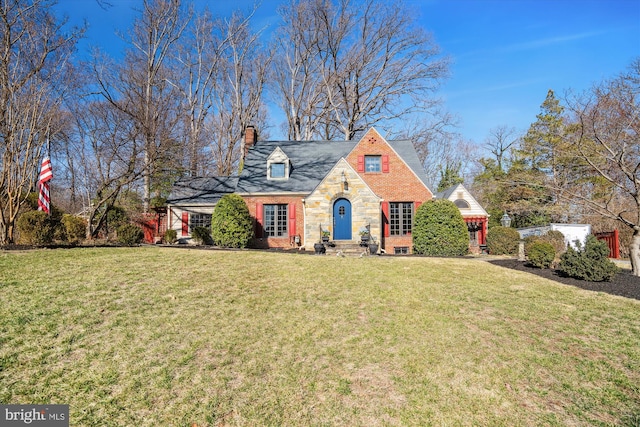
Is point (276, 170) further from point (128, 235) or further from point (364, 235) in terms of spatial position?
point (128, 235)

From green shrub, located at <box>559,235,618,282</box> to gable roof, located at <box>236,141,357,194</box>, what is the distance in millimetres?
11304

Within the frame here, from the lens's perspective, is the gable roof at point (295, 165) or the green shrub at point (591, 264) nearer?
the green shrub at point (591, 264)

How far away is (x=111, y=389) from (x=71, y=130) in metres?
29.5

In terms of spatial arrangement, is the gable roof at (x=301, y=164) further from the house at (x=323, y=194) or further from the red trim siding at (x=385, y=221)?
the red trim siding at (x=385, y=221)

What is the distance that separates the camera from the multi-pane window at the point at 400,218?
1775cm

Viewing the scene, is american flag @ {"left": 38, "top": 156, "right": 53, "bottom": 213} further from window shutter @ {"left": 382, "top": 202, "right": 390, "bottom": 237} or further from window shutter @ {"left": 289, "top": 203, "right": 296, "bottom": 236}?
window shutter @ {"left": 382, "top": 202, "right": 390, "bottom": 237}

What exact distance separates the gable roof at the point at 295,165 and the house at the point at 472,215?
7.03 meters

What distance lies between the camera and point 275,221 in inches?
695

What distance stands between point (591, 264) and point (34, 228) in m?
16.3

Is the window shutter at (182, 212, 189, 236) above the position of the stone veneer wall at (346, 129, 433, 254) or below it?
below

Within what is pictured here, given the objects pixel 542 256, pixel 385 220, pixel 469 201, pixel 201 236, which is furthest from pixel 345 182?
pixel 469 201

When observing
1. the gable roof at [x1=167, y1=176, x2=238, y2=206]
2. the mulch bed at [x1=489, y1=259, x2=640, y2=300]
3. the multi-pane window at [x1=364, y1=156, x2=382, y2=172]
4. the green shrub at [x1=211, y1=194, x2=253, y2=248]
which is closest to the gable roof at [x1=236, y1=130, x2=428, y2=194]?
the multi-pane window at [x1=364, y1=156, x2=382, y2=172]

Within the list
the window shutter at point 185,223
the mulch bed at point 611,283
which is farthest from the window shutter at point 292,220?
the mulch bed at point 611,283

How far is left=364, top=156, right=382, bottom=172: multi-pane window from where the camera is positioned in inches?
725
